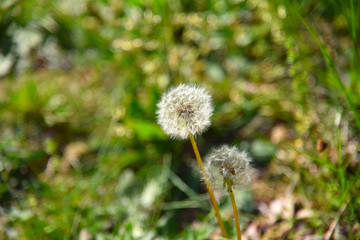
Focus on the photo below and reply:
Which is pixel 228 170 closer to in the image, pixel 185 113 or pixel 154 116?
pixel 185 113

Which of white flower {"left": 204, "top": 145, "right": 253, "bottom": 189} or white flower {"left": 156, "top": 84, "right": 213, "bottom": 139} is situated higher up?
white flower {"left": 156, "top": 84, "right": 213, "bottom": 139}

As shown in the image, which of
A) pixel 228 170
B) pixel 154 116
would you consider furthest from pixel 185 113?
pixel 154 116

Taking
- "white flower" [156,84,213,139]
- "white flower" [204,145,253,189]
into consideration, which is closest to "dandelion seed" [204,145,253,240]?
"white flower" [204,145,253,189]

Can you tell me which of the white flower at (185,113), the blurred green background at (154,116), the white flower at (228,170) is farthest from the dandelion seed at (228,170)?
the blurred green background at (154,116)

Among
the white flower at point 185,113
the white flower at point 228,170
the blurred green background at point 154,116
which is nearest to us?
the white flower at point 228,170

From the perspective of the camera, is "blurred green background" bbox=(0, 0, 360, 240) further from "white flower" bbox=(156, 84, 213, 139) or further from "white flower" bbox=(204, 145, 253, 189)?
"white flower" bbox=(156, 84, 213, 139)

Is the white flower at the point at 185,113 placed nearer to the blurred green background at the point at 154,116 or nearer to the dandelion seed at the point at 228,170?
the dandelion seed at the point at 228,170
